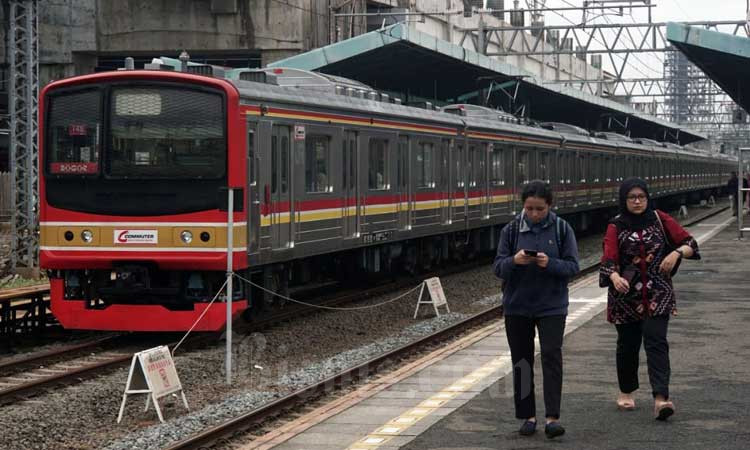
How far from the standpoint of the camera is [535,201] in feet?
26.9

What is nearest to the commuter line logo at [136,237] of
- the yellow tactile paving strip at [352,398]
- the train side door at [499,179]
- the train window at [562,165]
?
the yellow tactile paving strip at [352,398]

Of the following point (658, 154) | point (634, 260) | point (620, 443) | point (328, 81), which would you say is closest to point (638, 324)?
point (634, 260)

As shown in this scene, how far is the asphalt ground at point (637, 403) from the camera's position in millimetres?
8109

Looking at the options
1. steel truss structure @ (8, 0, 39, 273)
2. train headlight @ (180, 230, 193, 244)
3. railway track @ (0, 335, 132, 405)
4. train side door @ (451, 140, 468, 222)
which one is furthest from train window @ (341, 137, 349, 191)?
steel truss structure @ (8, 0, 39, 273)

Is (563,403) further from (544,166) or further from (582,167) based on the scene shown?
(582,167)

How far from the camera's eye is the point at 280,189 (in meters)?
15.1

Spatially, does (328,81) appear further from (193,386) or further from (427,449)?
(427,449)

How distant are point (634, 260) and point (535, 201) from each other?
1.02m

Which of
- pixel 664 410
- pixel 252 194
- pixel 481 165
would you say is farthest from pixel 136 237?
Result: pixel 481 165

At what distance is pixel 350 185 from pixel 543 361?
9458 mm

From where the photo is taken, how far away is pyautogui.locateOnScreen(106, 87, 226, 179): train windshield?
13617 mm

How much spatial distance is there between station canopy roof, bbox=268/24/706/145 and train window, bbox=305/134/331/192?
861 centimetres

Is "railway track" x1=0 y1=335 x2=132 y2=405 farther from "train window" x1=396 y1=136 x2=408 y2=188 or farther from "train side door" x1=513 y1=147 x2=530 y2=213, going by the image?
"train side door" x1=513 y1=147 x2=530 y2=213

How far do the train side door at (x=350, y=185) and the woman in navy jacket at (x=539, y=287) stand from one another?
907cm
